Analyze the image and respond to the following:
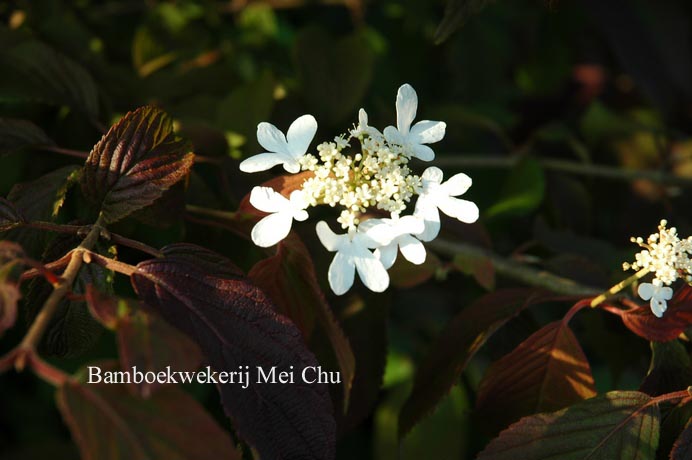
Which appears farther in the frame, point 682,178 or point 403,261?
point 682,178

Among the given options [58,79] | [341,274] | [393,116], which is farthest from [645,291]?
[58,79]

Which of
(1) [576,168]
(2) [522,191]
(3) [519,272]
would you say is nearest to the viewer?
(3) [519,272]

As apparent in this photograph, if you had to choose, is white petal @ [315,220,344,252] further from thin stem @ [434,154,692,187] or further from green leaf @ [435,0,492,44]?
thin stem @ [434,154,692,187]

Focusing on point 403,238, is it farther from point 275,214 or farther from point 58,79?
point 58,79

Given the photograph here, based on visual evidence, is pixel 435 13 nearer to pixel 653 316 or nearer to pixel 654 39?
pixel 654 39

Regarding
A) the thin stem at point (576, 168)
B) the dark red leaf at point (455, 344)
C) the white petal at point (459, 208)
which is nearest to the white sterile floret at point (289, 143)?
the white petal at point (459, 208)

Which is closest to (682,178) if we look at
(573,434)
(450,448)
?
(450,448)
